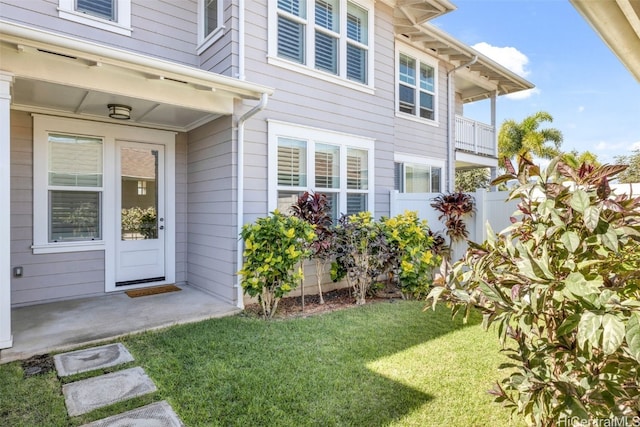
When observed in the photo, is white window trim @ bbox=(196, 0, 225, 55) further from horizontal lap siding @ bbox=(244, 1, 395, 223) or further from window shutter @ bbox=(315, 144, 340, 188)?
window shutter @ bbox=(315, 144, 340, 188)

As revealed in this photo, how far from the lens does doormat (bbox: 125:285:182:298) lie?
554 cm

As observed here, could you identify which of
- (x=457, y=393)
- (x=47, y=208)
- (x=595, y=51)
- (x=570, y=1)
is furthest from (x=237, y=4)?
(x=595, y=51)

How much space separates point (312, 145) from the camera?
19.5 ft

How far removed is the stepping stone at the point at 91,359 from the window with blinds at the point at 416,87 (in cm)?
751

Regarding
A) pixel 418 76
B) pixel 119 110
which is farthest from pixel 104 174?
pixel 418 76

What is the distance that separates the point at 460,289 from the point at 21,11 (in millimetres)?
6339

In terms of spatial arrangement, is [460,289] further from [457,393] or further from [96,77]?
[96,77]

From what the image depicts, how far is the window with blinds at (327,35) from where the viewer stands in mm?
5699

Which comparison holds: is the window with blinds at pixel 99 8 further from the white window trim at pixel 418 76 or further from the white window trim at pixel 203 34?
the white window trim at pixel 418 76

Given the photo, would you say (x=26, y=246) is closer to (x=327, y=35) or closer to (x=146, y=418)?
(x=146, y=418)

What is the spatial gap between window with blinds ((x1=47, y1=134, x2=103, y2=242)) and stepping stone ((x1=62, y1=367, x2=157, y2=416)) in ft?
10.2

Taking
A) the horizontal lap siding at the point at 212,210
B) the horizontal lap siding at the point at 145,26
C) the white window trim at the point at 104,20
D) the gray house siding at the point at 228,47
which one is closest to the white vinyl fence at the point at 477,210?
the horizontal lap siding at the point at 212,210

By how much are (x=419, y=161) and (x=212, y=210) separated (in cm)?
553

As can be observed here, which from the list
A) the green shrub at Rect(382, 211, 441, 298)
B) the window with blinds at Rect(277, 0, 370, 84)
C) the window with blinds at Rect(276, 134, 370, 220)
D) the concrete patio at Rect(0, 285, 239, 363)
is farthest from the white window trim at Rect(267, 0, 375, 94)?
the concrete patio at Rect(0, 285, 239, 363)
